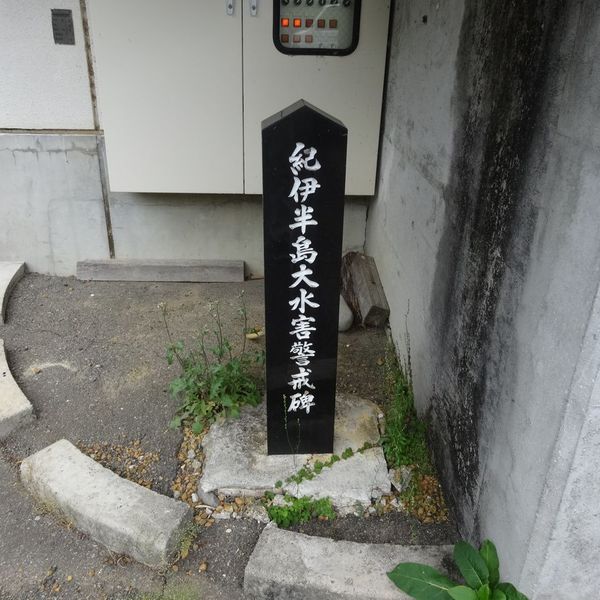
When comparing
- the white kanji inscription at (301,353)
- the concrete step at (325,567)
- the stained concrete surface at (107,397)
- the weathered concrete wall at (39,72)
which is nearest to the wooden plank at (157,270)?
the stained concrete surface at (107,397)

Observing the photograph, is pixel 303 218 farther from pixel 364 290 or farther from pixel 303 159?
pixel 364 290

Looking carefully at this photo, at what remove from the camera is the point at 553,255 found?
169 cm

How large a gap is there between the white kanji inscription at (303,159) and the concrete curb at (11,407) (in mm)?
2236

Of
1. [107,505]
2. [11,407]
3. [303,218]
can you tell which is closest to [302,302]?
[303,218]

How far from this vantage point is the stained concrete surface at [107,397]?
7.95 feet

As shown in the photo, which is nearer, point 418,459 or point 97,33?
point 418,459

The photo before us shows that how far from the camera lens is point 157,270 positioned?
5.09 metres

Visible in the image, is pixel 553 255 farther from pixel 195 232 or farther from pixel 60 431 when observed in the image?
pixel 195 232

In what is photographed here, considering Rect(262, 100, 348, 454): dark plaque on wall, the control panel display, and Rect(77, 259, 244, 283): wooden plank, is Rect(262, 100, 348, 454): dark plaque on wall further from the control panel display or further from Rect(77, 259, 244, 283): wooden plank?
Rect(77, 259, 244, 283): wooden plank

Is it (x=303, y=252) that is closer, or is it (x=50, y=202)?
(x=303, y=252)

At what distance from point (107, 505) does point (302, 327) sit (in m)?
1.23

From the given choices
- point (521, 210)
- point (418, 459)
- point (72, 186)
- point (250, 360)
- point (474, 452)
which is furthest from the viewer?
point (72, 186)

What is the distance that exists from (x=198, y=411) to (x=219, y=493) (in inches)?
22.6

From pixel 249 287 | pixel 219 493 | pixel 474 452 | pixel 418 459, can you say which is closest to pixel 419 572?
pixel 474 452
